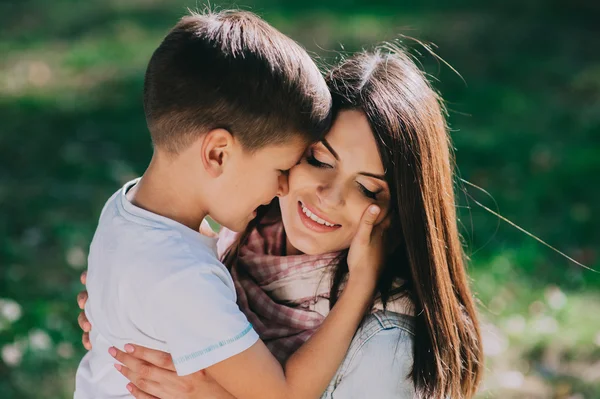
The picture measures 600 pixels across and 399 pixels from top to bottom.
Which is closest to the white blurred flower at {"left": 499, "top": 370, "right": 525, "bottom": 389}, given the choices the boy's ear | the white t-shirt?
the white t-shirt

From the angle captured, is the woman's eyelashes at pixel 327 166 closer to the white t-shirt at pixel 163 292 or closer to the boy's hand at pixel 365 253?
the boy's hand at pixel 365 253

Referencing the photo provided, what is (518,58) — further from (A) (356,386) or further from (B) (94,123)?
(A) (356,386)

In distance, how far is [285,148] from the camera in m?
2.63

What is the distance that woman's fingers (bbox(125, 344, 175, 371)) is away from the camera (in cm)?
257

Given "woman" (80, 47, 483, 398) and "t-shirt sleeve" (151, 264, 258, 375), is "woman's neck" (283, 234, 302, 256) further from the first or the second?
"t-shirt sleeve" (151, 264, 258, 375)

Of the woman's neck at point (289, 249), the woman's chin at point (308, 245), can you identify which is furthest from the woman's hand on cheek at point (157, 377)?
the woman's neck at point (289, 249)

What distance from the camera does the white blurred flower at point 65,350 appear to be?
14.2 ft

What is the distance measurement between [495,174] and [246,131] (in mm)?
4408

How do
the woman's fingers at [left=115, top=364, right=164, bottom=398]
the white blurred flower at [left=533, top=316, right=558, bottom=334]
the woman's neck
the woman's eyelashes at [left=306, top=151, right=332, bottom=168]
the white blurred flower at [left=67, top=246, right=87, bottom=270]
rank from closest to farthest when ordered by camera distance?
the woman's fingers at [left=115, top=364, right=164, bottom=398] → the woman's eyelashes at [left=306, top=151, right=332, bottom=168] → the woman's neck → the white blurred flower at [left=533, top=316, right=558, bottom=334] → the white blurred flower at [left=67, top=246, right=87, bottom=270]

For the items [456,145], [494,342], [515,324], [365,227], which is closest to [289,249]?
[365,227]

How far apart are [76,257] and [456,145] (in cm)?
317

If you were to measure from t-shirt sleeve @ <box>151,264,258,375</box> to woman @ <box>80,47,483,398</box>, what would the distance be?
179mm

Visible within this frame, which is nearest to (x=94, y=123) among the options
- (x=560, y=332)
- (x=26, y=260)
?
(x=26, y=260)

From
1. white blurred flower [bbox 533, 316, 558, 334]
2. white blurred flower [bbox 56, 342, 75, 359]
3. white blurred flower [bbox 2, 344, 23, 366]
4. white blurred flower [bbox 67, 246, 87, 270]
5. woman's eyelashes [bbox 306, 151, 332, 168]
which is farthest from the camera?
white blurred flower [bbox 67, 246, 87, 270]
